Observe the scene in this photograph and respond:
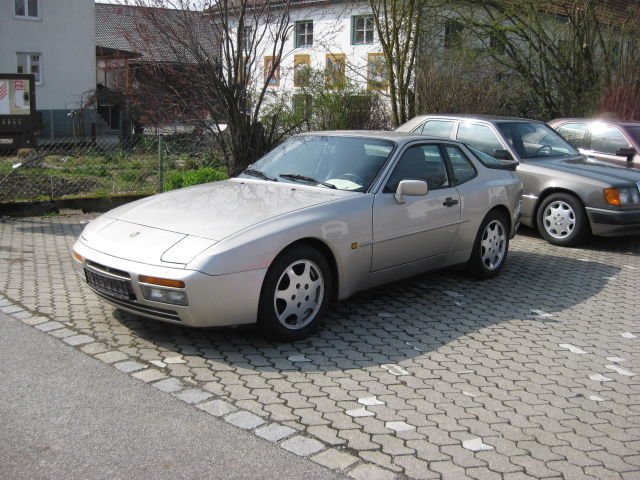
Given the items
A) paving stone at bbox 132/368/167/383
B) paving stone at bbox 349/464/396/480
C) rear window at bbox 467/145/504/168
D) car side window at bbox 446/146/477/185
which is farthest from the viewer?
rear window at bbox 467/145/504/168

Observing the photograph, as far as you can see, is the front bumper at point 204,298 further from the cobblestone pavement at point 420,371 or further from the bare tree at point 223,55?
the bare tree at point 223,55

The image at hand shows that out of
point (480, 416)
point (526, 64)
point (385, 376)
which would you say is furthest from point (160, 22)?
point (526, 64)

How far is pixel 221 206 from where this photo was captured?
5688 mm

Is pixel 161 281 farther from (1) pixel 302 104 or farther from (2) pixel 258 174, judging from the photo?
(1) pixel 302 104

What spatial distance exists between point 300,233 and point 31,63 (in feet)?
102

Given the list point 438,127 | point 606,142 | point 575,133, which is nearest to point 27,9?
point 438,127

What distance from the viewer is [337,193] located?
5.96 m

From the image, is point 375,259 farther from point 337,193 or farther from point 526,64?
point 526,64

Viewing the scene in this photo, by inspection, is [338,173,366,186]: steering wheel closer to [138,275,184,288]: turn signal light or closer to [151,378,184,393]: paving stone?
[138,275,184,288]: turn signal light

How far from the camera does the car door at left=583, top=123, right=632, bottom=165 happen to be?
38.1ft

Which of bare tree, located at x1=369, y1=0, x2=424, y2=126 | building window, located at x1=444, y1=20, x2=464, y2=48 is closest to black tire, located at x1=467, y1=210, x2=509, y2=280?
bare tree, located at x1=369, y1=0, x2=424, y2=126

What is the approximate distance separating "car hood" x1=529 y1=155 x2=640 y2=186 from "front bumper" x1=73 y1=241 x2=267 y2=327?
20.2ft

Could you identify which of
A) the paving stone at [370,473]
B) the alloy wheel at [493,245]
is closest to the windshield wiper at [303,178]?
the alloy wheel at [493,245]

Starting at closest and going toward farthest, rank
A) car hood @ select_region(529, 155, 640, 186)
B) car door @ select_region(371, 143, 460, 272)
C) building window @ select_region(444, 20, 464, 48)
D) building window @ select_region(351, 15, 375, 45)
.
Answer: car door @ select_region(371, 143, 460, 272), car hood @ select_region(529, 155, 640, 186), building window @ select_region(444, 20, 464, 48), building window @ select_region(351, 15, 375, 45)
